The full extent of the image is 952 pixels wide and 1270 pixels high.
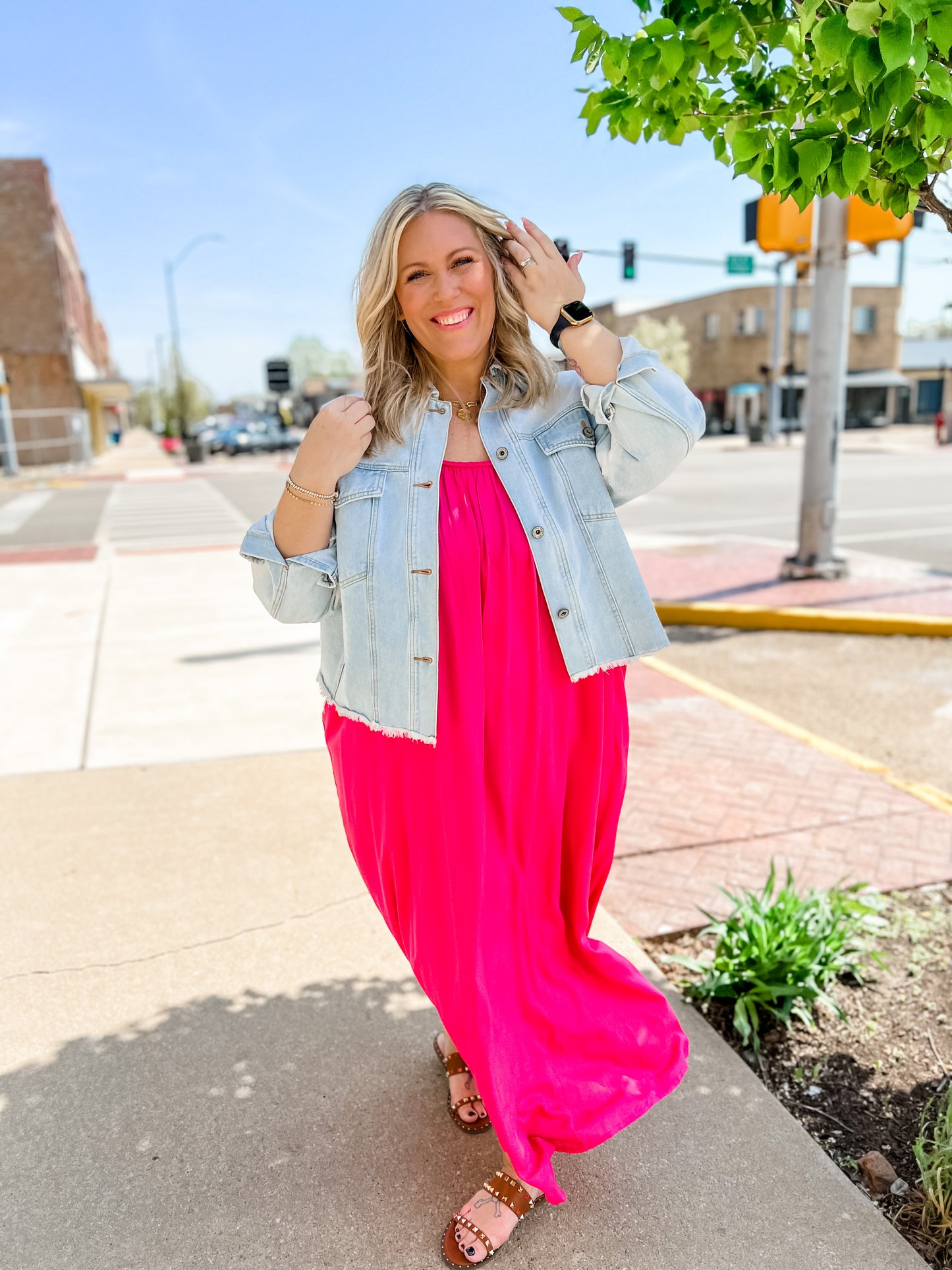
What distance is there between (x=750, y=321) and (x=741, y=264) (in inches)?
1060

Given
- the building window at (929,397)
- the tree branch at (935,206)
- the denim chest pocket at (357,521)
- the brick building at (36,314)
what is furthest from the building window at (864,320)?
the denim chest pocket at (357,521)

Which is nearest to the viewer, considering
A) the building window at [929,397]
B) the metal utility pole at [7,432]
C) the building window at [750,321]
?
the metal utility pole at [7,432]

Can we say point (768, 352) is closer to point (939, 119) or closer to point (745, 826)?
point (745, 826)

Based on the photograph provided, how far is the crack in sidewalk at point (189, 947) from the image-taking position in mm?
2896

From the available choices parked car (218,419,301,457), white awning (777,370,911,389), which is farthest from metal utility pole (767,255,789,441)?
parked car (218,419,301,457)

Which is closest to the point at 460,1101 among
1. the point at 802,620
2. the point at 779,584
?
the point at 802,620

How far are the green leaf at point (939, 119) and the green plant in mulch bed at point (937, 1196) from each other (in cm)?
180

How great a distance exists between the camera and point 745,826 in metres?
3.83

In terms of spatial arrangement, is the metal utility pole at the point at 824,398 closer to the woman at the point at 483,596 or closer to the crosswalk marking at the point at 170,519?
the woman at the point at 483,596

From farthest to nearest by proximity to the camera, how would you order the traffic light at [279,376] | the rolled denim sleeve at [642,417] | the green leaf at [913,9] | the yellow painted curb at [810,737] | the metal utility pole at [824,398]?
1. the traffic light at [279,376]
2. the metal utility pole at [824,398]
3. the yellow painted curb at [810,737]
4. the rolled denim sleeve at [642,417]
5. the green leaf at [913,9]

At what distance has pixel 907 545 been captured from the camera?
11039 millimetres

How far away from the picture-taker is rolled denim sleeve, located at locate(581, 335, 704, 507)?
189 centimetres

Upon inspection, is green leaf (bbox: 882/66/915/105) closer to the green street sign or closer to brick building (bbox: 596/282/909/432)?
the green street sign

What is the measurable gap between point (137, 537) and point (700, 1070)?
12986 mm
